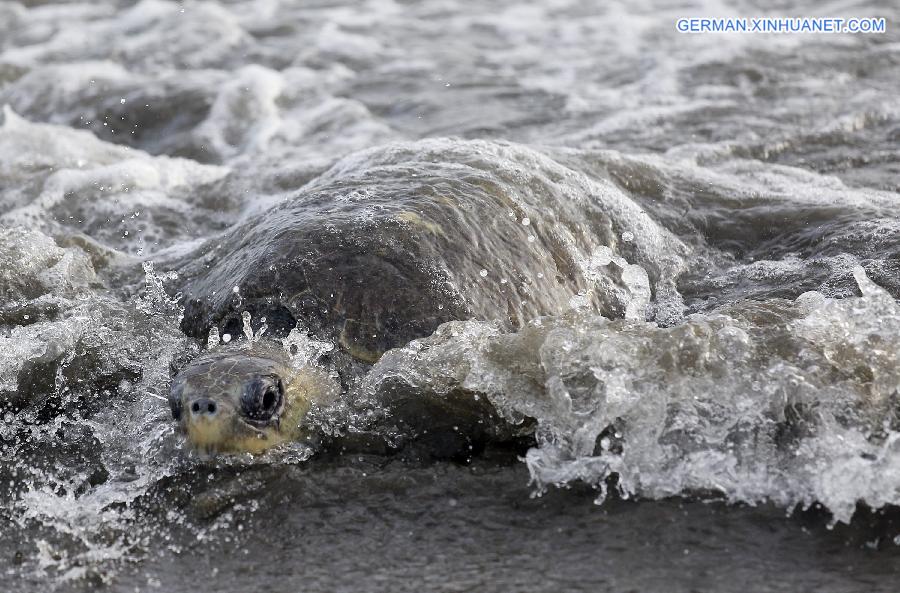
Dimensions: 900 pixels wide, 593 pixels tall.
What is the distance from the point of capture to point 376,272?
316 cm

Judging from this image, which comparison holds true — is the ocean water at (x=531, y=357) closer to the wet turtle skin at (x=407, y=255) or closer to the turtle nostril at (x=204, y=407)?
the wet turtle skin at (x=407, y=255)

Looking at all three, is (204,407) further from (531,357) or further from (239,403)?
(531,357)

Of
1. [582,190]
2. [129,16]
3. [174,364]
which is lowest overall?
[174,364]

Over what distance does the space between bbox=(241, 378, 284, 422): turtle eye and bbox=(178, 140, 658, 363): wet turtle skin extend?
0.34 m

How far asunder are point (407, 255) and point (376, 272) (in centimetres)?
11

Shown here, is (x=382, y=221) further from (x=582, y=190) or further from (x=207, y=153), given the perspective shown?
(x=207, y=153)

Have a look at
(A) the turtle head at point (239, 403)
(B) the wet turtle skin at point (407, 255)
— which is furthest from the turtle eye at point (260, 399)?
(B) the wet turtle skin at point (407, 255)

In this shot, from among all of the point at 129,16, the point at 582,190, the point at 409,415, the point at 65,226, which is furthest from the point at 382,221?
the point at 129,16

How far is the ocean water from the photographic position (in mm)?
Answer: 2402

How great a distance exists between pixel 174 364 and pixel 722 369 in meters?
1.62

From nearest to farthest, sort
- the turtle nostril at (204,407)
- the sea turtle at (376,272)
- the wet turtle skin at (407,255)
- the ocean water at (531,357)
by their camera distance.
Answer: the ocean water at (531,357) → the turtle nostril at (204,407) → the sea turtle at (376,272) → the wet turtle skin at (407,255)

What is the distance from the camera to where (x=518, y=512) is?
2.55m

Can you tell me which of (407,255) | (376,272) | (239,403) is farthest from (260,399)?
(407,255)

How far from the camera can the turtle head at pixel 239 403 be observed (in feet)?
8.97
